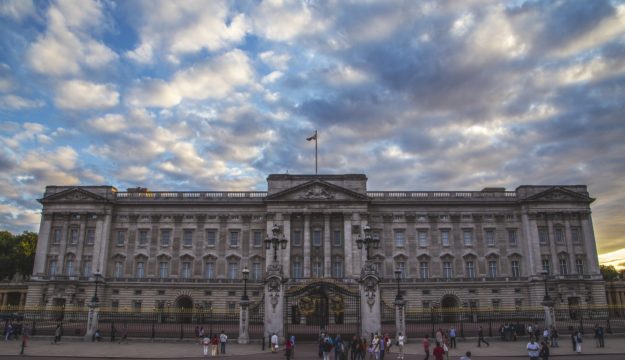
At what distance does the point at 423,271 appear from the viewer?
204 ft

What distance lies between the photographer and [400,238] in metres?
63.2

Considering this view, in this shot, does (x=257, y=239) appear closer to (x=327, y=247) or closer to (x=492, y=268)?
(x=327, y=247)

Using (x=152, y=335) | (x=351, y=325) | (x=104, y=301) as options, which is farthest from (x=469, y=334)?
(x=104, y=301)

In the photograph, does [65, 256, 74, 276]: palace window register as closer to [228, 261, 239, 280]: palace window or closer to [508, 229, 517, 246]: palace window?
[228, 261, 239, 280]: palace window

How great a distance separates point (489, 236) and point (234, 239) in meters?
33.4

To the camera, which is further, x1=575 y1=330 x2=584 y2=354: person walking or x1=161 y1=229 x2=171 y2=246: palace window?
x1=161 y1=229 x2=171 y2=246: palace window

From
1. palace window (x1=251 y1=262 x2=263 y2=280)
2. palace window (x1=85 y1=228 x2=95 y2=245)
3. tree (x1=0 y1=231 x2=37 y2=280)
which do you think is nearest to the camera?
palace window (x1=251 y1=262 x2=263 y2=280)

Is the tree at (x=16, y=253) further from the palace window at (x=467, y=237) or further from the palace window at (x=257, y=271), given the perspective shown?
the palace window at (x=467, y=237)

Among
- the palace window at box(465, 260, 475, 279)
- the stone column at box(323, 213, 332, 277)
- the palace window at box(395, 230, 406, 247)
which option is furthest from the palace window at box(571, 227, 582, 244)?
the stone column at box(323, 213, 332, 277)

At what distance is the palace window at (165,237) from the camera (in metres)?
63.4

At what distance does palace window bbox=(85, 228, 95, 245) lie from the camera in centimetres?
6268

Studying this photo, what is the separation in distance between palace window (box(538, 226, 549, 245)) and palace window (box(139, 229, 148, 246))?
5109cm

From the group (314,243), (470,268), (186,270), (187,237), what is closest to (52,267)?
(186,270)

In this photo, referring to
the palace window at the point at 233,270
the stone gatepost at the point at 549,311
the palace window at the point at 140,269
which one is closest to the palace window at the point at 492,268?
the stone gatepost at the point at 549,311
